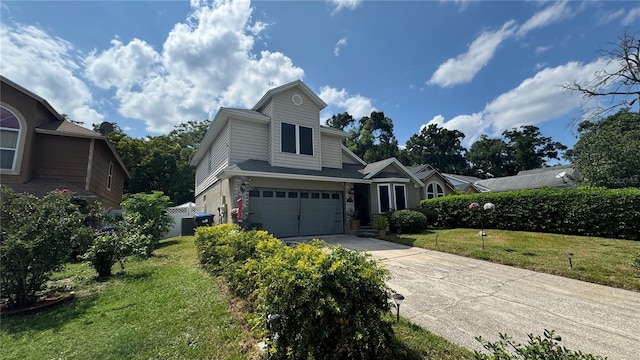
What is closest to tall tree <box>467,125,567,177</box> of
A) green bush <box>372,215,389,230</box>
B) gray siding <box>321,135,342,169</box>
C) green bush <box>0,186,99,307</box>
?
gray siding <box>321,135,342,169</box>

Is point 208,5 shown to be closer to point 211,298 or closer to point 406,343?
point 211,298

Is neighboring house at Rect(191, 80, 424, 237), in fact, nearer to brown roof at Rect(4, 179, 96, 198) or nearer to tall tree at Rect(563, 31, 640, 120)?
brown roof at Rect(4, 179, 96, 198)

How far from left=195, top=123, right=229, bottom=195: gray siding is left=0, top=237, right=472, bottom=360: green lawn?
7.20 metres

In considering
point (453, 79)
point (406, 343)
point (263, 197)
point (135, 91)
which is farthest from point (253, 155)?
point (453, 79)

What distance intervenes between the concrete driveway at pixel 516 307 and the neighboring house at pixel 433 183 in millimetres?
11062

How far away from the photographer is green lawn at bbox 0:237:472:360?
9.45ft

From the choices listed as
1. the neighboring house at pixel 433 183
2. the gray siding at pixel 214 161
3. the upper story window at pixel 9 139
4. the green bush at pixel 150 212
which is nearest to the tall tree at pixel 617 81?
the neighboring house at pixel 433 183

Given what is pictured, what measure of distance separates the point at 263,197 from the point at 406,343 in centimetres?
885

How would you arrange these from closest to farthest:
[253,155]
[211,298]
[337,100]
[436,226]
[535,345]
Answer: [535,345]
[211,298]
[253,155]
[436,226]
[337,100]

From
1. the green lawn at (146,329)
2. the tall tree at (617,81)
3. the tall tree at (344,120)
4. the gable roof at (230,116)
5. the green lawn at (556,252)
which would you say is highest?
the tall tree at (344,120)

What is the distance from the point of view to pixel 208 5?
8.51 m

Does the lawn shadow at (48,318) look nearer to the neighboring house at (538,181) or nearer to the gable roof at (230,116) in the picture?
the gable roof at (230,116)

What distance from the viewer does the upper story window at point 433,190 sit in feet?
57.5

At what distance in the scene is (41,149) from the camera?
33.3 ft
